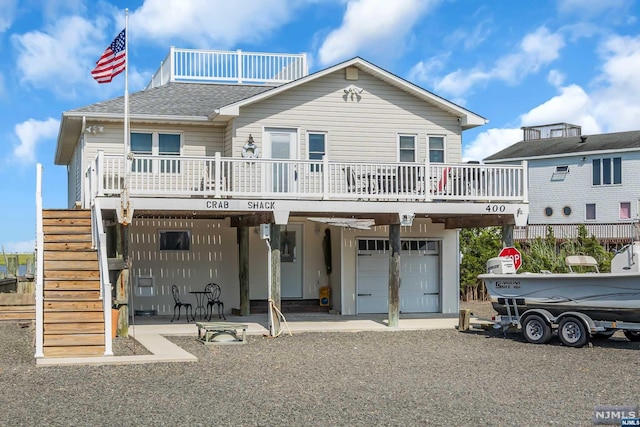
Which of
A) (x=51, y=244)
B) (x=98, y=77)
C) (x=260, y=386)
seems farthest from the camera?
(x=98, y=77)

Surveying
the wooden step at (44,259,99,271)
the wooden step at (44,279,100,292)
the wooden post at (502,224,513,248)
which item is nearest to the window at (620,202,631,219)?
the wooden post at (502,224,513,248)

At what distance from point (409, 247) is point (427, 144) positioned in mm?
3168

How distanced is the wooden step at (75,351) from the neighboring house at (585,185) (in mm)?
31878

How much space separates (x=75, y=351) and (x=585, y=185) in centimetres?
3767

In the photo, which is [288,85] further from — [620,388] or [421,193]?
[620,388]

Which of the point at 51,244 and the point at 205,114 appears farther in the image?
the point at 205,114

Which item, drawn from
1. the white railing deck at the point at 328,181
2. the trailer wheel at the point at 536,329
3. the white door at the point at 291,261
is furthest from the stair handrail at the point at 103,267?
the trailer wheel at the point at 536,329

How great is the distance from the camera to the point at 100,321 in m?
15.2

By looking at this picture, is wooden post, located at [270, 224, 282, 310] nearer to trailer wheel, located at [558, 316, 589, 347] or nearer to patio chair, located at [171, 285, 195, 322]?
patio chair, located at [171, 285, 195, 322]

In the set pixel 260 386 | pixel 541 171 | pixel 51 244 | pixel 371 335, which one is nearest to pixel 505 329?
pixel 371 335

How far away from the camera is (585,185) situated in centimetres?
4666

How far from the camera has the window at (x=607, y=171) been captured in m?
45.3

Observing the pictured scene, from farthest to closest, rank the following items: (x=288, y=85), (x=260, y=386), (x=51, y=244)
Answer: (x=288, y=85) < (x=51, y=244) < (x=260, y=386)

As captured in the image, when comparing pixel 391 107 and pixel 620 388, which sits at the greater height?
pixel 391 107
